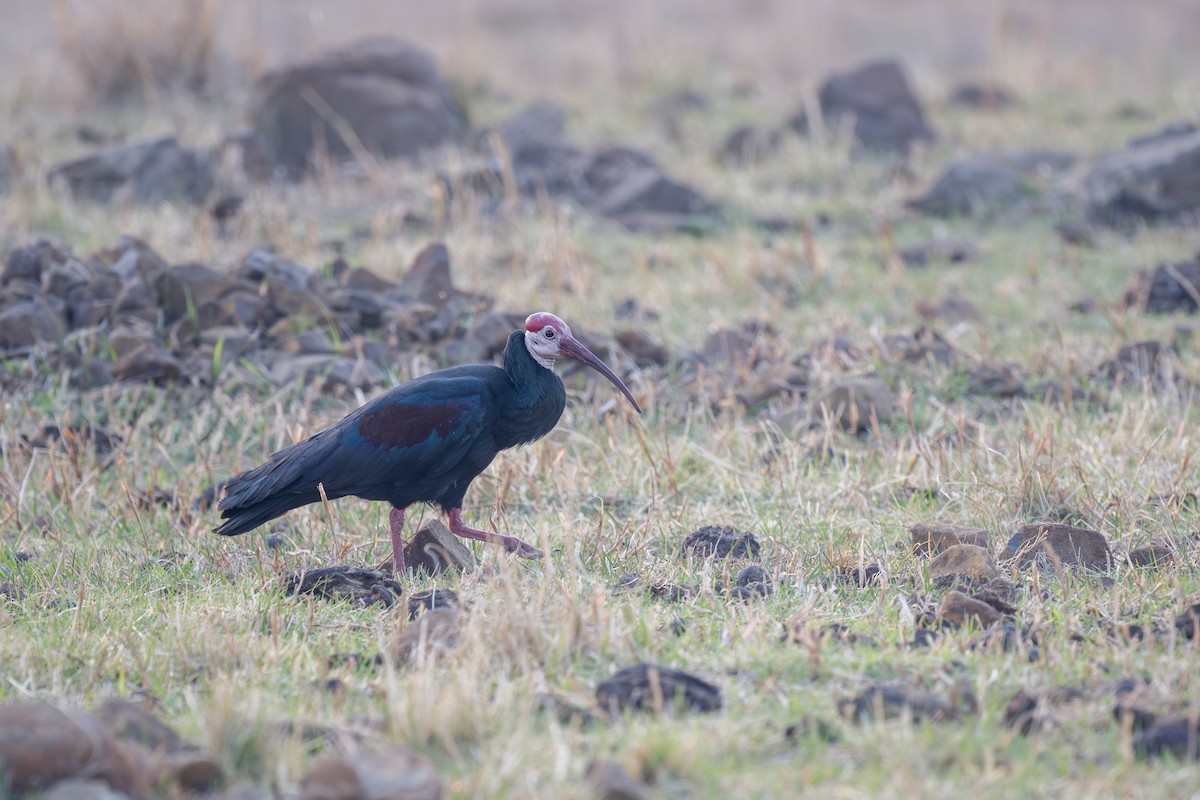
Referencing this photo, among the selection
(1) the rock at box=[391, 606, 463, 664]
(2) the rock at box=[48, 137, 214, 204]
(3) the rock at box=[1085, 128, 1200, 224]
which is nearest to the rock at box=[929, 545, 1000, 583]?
(1) the rock at box=[391, 606, 463, 664]

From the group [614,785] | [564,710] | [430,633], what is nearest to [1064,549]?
[564,710]

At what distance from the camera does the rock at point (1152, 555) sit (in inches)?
172

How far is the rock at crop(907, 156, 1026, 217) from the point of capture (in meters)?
9.97

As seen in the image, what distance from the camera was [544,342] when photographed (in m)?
4.80

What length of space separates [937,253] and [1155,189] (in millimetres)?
1739

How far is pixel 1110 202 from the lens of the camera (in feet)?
31.2

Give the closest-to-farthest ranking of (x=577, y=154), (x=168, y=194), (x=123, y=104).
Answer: (x=168, y=194) → (x=577, y=154) → (x=123, y=104)

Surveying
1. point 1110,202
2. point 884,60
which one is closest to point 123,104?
point 884,60

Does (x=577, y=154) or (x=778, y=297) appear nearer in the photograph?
(x=778, y=297)

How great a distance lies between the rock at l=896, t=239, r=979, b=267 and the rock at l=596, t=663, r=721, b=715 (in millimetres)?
5923

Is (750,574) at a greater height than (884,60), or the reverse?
(884,60)

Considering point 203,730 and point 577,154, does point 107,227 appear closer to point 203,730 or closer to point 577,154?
point 577,154

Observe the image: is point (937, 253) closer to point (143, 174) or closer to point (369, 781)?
point (143, 174)

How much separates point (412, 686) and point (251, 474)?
1722 millimetres
